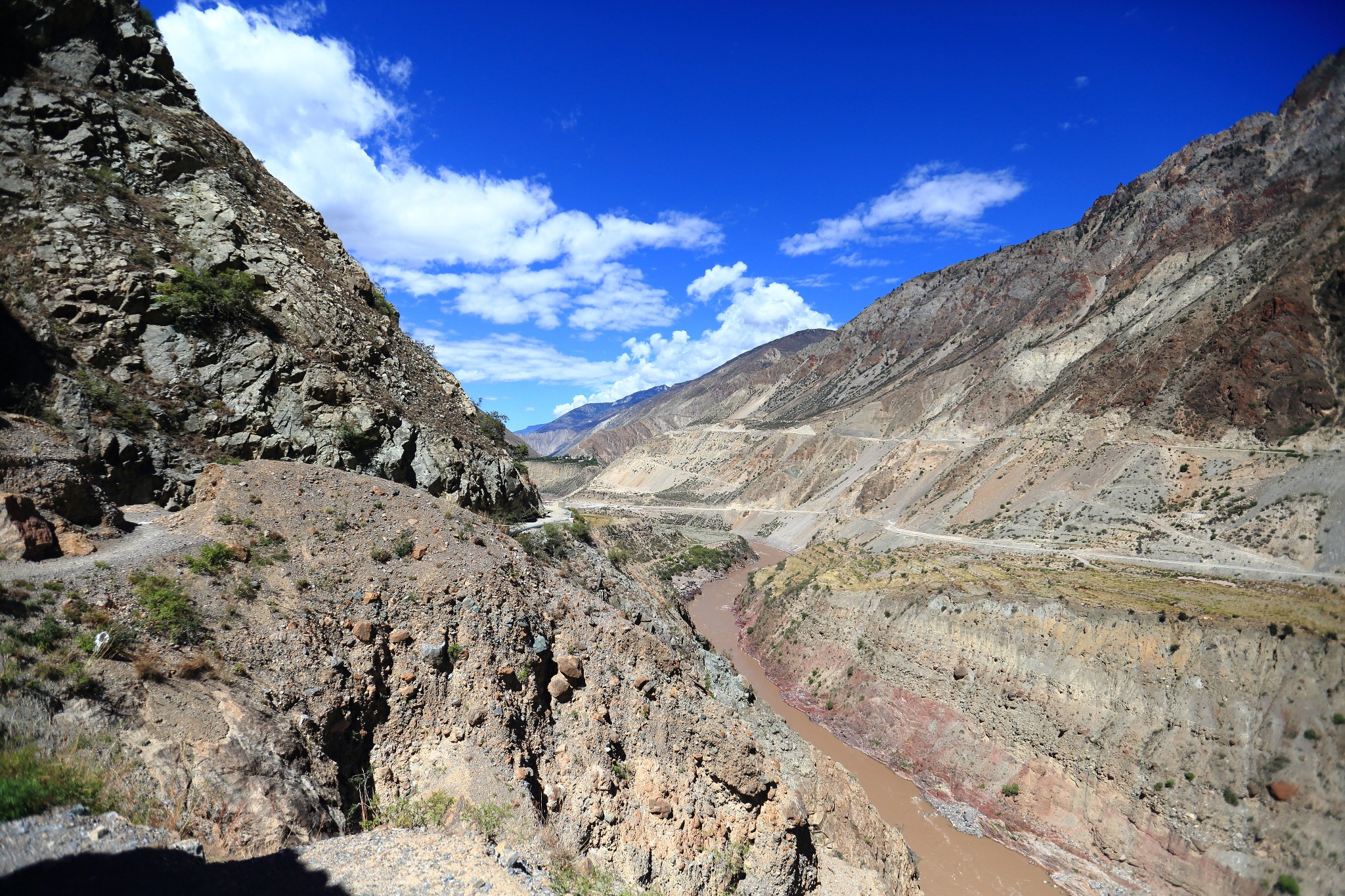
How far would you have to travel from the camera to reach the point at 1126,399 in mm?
48875

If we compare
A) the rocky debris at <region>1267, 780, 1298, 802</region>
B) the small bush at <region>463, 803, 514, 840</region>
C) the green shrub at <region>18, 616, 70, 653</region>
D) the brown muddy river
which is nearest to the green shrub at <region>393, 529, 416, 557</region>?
the green shrub at <region>18, 616, 70, 653</region>

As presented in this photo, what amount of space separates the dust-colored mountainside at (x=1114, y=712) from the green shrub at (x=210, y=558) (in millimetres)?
25836

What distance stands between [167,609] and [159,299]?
8.84m

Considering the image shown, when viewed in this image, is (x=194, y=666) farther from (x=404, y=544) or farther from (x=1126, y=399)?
(x=1126, y=399)

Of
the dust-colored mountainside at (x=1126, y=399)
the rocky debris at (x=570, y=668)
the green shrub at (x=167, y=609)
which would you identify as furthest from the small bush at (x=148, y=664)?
the dust-colored mountainside at (x=1126, y=399)

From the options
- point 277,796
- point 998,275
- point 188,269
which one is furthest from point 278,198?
point 998,275

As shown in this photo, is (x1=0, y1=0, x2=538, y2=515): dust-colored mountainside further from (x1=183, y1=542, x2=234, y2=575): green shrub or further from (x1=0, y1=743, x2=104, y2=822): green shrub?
(x1=0, y1=743, x2=104, y2=822): green shrub

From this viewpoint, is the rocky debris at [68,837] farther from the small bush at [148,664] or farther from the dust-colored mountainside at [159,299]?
the dust-colored mountainside at [159,299]

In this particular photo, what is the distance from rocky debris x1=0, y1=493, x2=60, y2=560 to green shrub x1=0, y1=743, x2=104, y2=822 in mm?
3928

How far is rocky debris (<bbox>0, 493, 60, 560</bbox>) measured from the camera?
304 inches

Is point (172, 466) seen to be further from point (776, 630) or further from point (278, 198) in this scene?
point (776, 630)

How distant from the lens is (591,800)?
9.81m

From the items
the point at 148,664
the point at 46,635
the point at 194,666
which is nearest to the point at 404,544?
the point at 194,666

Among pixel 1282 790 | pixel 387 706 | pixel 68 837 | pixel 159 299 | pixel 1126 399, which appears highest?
pixel 1126 399
